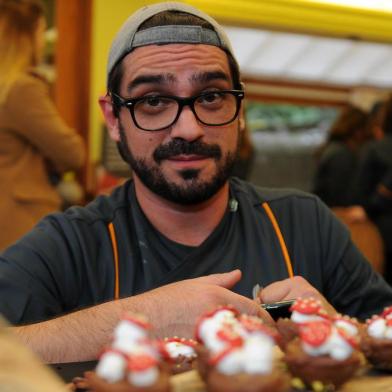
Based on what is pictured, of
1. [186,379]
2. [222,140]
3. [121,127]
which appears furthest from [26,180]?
[186,379]

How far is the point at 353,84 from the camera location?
5.62 m

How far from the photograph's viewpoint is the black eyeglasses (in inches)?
58.9

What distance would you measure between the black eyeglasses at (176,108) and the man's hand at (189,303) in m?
0.40

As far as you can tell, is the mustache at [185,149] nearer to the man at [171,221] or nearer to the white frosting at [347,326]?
the man at [171,221]

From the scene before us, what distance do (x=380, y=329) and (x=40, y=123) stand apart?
1831 millimetres

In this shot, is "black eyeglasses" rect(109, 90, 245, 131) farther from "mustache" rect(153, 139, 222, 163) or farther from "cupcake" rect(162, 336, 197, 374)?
"cupcake" rect(162, 336, 197, 374)

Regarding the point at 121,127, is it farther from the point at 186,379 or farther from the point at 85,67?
the point at 85,67

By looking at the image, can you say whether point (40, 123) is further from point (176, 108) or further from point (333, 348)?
point (333, 348)

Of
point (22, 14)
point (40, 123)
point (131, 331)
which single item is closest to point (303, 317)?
point (131, 331)

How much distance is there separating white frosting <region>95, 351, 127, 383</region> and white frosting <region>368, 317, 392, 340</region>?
43cm

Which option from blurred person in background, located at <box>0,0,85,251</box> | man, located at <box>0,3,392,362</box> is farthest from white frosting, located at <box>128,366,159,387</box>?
blurred person in background, located at <box>0,0,85,251</box>

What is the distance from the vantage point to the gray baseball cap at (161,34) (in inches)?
60.9


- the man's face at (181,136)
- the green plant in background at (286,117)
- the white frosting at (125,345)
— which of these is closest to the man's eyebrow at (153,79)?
the man's face at (181,136)

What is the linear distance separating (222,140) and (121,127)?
236 millimetres
